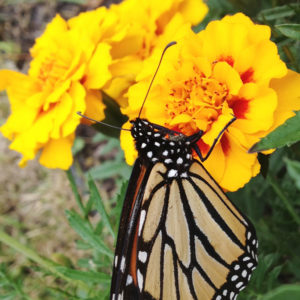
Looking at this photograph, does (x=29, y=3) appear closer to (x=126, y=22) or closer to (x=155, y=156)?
(x=126, y=22)

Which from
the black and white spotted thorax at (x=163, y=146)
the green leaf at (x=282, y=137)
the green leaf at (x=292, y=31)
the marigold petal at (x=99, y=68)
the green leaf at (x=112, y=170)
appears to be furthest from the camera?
the green leaf at (x=112, y=170)

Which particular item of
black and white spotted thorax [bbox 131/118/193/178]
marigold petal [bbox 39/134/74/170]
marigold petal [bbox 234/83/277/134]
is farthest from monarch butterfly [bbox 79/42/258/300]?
marigold petal [bbox 39/134/74/170]

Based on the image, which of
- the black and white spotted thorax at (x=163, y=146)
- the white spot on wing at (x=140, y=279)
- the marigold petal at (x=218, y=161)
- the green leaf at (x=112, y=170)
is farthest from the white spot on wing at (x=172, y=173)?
the green leaf at (x=112, y=170)

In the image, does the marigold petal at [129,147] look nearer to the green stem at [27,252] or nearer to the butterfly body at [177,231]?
the butterfly body at [177,231]

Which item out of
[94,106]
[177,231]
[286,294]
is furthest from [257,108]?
→ [286,294]

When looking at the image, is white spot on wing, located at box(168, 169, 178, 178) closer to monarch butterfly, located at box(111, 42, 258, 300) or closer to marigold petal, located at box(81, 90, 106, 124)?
monarch butterfly, located at box(111, 42, 258, 300)

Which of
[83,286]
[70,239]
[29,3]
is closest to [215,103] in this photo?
[83,286]

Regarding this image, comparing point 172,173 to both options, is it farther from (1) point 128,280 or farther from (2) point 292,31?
(2) point 292,31
